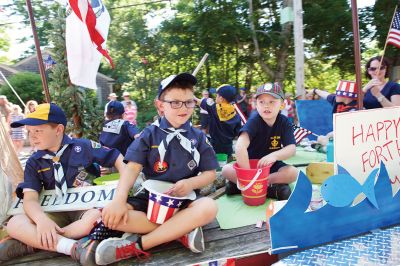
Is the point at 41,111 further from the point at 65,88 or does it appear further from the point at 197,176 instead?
the point at 65,88

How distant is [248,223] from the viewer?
89.7 inches

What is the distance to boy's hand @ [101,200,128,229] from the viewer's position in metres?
1.83

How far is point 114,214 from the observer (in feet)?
5.99

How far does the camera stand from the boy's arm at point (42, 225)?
6.22 ft

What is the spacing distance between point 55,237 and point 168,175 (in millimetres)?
789

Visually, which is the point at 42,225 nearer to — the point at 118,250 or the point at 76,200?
the point at 76,200

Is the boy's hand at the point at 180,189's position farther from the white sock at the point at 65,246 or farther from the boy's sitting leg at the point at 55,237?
the white sock at the point at 65,246

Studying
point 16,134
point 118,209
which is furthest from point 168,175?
point 16,134

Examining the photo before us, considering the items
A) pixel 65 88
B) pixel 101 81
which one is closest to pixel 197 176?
pixel 65 88

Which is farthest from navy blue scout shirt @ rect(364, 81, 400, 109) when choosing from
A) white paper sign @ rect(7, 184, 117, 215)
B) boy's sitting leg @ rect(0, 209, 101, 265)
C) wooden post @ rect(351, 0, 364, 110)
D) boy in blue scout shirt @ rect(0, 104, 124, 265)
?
boy's sitting leg @ rect(0, 209, 101, 265)

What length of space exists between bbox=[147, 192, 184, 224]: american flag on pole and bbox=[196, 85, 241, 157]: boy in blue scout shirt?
115 inches

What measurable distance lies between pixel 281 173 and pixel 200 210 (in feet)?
3.77

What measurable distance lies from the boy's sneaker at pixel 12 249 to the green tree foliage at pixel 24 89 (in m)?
17.3

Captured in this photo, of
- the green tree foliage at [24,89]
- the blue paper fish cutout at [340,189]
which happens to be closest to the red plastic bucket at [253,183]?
the blue paper fish cutout at [340,189]
